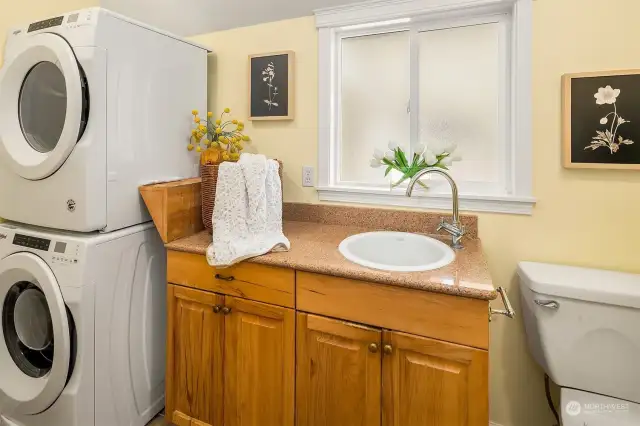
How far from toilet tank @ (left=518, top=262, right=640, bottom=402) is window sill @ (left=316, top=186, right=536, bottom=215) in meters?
0.34

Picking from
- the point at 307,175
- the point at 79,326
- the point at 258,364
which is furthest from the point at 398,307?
the point at 79,326

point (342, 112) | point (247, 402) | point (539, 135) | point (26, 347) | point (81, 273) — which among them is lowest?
point (247, 402)

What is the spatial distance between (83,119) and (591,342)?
2040mm

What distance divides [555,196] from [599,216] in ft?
0.57

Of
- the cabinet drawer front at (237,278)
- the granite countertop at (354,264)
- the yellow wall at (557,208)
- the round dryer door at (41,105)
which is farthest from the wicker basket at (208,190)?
the yellow wall at (557,208)

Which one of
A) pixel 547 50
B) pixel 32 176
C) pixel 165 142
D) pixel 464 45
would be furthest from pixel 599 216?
pixel 32 176

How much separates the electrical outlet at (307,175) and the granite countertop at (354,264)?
31cm

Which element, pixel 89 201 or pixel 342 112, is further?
pixel 342 112

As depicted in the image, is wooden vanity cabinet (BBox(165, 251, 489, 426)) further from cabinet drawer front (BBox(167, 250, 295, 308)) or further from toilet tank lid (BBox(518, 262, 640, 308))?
toilet tank lid (BBox(518, 262, 640, 308))

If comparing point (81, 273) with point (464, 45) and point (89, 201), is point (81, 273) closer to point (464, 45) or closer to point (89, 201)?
point (89, 201)

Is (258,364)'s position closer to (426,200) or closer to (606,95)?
(426,200)

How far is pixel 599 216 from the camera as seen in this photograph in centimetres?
143

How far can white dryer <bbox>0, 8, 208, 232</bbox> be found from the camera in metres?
1.37

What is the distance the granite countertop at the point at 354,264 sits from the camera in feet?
3.53
